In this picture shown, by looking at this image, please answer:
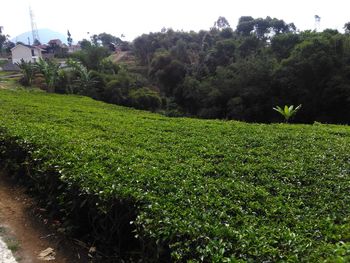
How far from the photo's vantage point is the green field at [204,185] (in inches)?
105

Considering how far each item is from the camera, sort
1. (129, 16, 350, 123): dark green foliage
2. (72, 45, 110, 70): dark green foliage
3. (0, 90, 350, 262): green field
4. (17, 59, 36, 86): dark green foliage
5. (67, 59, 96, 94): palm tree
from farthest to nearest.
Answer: (72, 45, 110, 70): dark green foliage < (17, 59, 36, 86): dark green foliage < (129, 16, 350, 123): dark green foliage < (67, 59, 96, 94): palm tree < (0, 90, 350, 262): green field

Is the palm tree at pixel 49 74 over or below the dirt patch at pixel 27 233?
over

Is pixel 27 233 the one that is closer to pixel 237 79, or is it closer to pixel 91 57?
pixel 237 79

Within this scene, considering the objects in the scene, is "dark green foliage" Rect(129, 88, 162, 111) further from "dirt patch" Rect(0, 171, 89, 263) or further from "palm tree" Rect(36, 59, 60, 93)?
"dirt patch" Rect(0, 171, 89, 263)

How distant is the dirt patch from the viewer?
148 inches

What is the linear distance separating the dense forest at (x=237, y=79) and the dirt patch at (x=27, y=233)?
1990cm

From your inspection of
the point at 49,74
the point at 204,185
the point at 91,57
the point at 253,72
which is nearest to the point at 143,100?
the point at 49,74

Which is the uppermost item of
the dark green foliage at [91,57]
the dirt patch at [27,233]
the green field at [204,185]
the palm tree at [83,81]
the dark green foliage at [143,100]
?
the dark green foliage at [91,57]

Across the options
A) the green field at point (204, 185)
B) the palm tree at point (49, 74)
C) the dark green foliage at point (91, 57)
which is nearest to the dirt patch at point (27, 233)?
the green field at point (204, 185)

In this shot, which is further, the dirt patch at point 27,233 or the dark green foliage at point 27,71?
the dark green foliage at point 27,71

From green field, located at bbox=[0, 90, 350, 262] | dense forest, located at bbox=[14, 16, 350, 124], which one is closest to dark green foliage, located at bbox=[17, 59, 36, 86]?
dense forest, located at bbox=[14, 16, 350, 124]

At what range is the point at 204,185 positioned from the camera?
3773mm

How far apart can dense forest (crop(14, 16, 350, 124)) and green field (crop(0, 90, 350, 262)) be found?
19.4 metres

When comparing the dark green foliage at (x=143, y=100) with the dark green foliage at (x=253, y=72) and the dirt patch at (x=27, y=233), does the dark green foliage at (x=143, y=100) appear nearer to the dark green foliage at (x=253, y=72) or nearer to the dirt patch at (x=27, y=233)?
the dark green foliage at (x=253, y=72)
